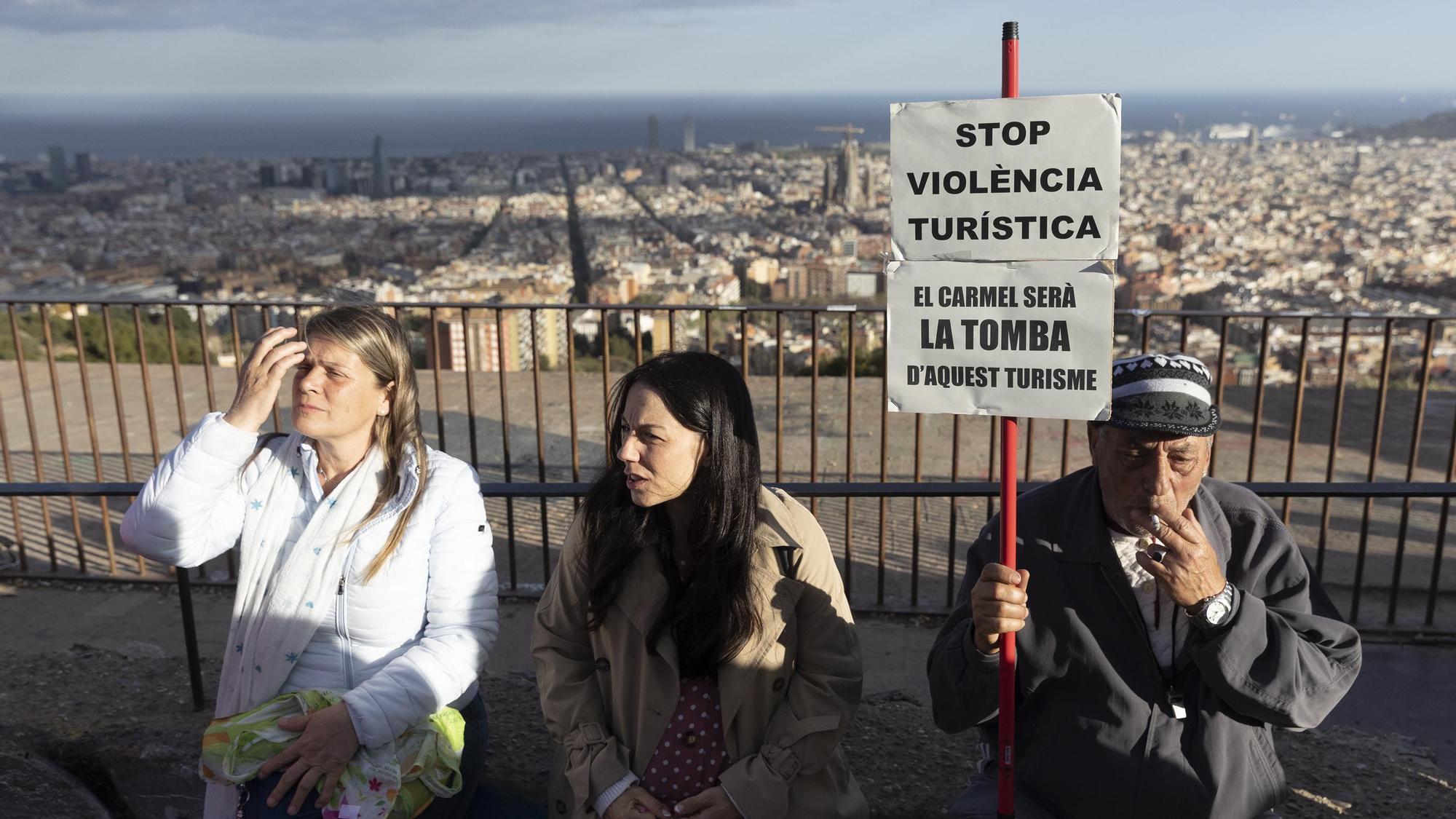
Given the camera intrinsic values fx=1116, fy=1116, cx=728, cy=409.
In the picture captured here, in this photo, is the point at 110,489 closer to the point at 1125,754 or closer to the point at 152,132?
the point at 1125,754

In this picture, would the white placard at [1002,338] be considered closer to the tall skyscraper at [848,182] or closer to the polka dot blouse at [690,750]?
the polka dot blouse at [690,750]

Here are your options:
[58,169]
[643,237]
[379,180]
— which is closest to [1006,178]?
[643,237]

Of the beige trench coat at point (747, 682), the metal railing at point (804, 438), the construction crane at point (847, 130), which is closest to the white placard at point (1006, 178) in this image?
the beige trench coat at point (747, 682)

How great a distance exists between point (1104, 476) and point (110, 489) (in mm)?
3193

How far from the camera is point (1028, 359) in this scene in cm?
214

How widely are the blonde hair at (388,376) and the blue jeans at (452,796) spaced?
52cm

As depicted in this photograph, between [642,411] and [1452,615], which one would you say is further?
[1452,615]

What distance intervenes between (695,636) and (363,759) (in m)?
0.80

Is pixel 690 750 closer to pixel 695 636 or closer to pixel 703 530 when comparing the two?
pixel 695 636

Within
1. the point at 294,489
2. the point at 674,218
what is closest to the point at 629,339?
the point at 294,489

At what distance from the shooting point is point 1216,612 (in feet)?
7.17

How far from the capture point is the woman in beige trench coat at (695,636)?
8.41ft

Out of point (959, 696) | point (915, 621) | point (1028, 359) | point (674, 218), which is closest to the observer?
point (1028, 359)

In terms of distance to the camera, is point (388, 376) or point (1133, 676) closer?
point (1133, 676)
